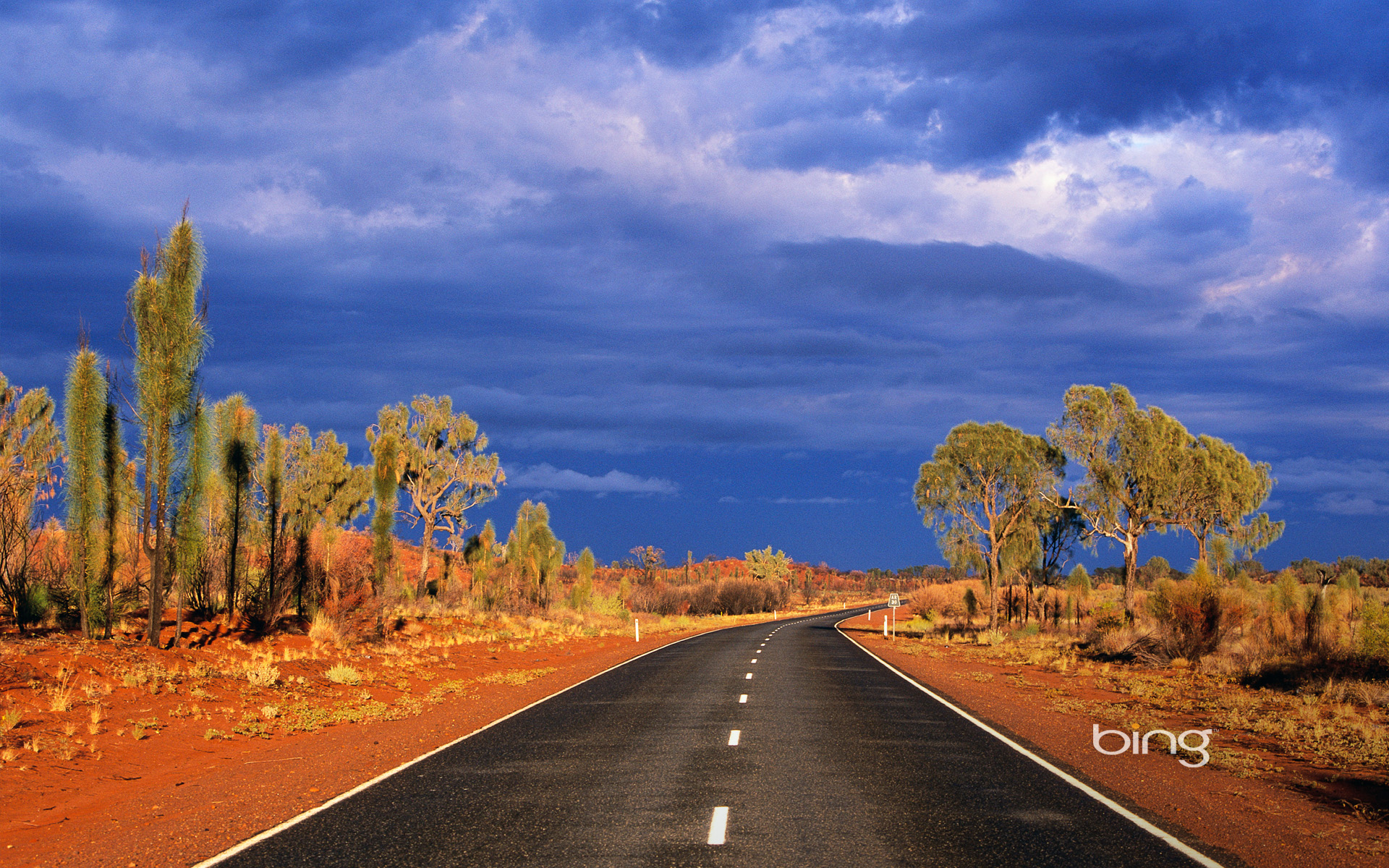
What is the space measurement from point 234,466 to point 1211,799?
2472cm

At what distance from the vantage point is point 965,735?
13695mm

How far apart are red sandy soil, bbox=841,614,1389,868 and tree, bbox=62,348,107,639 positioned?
17.7m

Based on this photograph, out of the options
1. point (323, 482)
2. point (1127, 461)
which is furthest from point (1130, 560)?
point (323, 482)

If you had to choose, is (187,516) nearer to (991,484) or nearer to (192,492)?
(192,492)

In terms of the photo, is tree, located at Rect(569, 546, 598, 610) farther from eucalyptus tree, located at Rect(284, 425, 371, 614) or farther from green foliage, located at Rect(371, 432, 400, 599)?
green foliage, located at Rect(371, 432, 400, 599)

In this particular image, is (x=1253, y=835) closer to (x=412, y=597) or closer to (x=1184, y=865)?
(x=1184, y=865)

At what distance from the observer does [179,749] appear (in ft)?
42.7

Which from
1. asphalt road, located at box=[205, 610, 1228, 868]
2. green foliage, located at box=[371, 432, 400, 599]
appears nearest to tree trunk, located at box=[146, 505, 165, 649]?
asphalt road, located at box=[205, 610, 1228, 868]

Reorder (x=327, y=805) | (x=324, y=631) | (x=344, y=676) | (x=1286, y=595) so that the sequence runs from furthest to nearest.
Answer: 1. (x=1286, y=595)
2. (x=324, y=631)
3. (x=344, y=676)
4. (x=327, y=805)

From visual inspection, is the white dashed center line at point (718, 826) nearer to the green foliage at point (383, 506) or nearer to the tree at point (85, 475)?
the tree at point (85, 475)

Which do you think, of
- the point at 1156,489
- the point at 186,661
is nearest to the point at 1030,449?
the point at 1156,489

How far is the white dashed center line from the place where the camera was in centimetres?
753

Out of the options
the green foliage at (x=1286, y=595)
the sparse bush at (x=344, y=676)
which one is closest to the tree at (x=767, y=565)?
the green foliage at (x=1286, y=595)

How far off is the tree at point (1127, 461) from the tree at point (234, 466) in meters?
32.8
